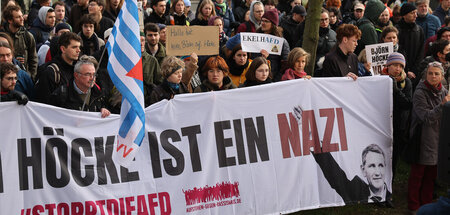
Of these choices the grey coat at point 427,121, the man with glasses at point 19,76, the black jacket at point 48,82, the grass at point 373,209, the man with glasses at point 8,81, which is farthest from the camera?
the grass at point 373,209

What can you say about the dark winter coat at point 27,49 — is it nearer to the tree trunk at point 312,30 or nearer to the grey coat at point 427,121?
the tree trunk at point 312,30

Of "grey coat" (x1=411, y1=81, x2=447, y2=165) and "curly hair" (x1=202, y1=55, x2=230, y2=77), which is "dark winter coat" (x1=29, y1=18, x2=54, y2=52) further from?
"grey coat" (x1=411, y1=81, x2=447, y2=165)

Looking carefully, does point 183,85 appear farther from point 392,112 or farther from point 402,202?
point 402,202

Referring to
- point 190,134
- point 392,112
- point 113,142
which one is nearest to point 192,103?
point 190,134

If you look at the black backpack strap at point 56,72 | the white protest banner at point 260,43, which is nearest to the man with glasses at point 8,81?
the black backpack strap at point 56,72

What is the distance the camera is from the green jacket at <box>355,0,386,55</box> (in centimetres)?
1198

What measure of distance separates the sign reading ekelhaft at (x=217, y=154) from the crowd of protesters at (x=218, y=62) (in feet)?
0.93

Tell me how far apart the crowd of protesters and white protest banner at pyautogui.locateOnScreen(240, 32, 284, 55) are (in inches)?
5.2

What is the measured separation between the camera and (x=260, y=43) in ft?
33.2

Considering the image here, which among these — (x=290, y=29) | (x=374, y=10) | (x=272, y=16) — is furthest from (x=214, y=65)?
(x=374, y=10)

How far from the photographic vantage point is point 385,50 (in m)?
10.2

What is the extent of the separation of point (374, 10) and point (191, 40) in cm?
487

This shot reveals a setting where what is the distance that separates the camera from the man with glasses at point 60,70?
320 inches

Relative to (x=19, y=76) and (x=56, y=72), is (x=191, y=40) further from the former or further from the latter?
(x=19, y=76)
